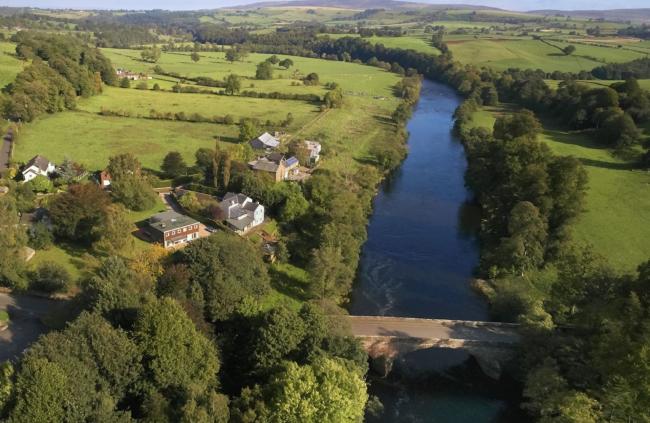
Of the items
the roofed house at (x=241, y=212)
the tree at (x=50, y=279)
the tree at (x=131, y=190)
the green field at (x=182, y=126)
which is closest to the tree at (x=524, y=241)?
the roofed house at (x=241, y=212)

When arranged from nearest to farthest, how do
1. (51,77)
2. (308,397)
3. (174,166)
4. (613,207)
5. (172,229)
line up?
(308,397) < (172,229) < (613,207) < (174,166) < (51,77)

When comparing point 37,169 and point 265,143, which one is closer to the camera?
point 37,169

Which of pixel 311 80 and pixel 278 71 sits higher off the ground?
pixel 311 80

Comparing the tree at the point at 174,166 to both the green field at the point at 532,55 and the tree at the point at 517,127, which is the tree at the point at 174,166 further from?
the green field at the point at 532,55

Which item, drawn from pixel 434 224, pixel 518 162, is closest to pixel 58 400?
pixel 434 224

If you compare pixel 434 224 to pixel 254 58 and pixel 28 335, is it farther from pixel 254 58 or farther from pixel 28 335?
pixel 254 58

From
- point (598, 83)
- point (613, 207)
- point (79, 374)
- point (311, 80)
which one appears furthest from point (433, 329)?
point (598, 83)

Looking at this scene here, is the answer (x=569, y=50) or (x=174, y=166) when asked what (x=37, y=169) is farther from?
(x=569, y=50)
